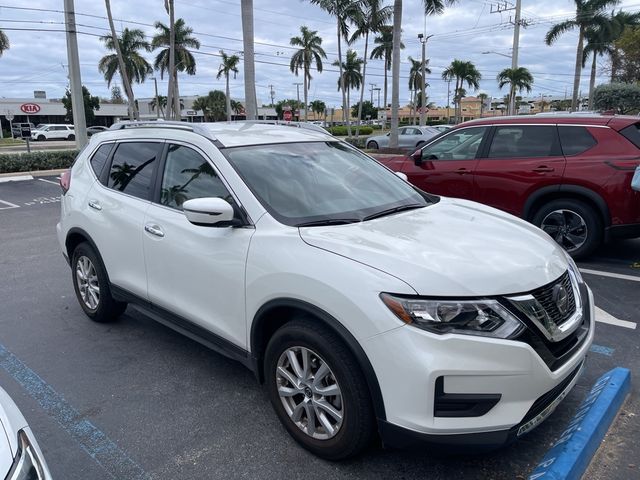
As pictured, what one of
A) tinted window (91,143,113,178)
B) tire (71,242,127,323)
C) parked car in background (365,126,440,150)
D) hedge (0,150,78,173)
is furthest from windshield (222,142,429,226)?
parked car in background (365,126,440,150)

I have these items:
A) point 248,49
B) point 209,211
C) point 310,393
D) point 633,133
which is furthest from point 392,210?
point 248,49

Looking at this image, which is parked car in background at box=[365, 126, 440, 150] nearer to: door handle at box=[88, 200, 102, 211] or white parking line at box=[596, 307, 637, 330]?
white parking line at box=[596, 307, 637, 330]

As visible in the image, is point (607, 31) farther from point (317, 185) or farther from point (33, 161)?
point (317, 185)

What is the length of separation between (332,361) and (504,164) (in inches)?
203

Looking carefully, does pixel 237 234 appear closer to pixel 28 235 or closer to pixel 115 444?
pixel 115 444

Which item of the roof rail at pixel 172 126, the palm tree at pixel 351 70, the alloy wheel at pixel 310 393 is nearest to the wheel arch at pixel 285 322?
the alloy wheel at pixel 310 393

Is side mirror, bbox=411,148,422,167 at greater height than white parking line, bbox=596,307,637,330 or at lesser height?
greater

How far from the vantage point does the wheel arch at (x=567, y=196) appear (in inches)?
242

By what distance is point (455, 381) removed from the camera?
228 cm

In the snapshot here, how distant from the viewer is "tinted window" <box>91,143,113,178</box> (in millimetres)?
4605

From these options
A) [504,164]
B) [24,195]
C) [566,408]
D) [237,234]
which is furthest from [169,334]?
[24,195]

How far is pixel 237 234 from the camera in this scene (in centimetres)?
309

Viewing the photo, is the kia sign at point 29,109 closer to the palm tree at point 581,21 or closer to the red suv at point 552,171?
the red suv at point 552,171

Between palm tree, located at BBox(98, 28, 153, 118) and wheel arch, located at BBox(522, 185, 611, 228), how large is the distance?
38553 mm
